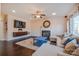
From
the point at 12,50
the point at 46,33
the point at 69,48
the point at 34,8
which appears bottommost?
the point at 12,50

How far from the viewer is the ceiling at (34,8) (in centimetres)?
279

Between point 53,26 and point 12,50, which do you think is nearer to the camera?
point 12,50

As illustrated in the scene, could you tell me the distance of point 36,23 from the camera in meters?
3.18

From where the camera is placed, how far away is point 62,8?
9.62 ft

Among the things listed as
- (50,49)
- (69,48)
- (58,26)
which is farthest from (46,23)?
(69,48)

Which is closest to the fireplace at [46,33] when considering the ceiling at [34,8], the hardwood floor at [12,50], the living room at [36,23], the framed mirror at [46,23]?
the living room at [36,23]

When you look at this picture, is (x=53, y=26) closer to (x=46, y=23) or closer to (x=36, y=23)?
(x=46, y=23)

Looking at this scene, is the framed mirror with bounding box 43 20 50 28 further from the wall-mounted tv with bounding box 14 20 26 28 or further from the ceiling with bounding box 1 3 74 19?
the wall-mounted tv with bounding box 14 20 26 28

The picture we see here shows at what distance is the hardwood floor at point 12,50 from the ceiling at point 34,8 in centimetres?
78

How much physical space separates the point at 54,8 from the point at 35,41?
38.1 inches

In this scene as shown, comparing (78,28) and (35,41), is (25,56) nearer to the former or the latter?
(35,41)

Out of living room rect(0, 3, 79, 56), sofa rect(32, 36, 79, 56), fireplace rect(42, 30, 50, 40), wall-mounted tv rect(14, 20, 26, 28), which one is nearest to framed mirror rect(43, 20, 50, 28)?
living room rect(0, 3, 79, 56)

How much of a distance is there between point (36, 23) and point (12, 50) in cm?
93

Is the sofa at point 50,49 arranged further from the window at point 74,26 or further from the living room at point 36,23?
the window at point 74,26
